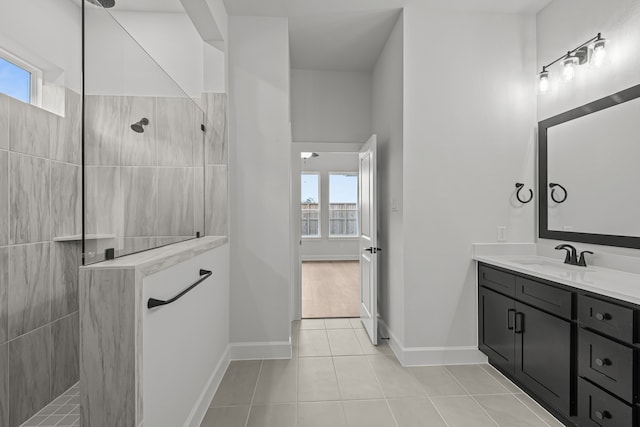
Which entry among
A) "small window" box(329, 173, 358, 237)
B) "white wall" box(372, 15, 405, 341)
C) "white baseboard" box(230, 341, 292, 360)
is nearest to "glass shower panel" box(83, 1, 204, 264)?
"white baseboard" box(230, 341, 292, 360)

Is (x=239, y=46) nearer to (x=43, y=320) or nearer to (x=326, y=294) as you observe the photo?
(x=43, y=320)

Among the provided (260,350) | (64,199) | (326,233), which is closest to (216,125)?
(64,199)

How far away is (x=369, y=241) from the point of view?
352cm

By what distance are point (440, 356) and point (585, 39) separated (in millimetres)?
2640

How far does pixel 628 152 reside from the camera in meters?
2.08


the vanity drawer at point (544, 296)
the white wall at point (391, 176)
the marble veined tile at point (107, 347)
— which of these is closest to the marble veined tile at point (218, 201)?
the white wall at point (391, 176)

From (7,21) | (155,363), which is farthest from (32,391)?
(7,21)

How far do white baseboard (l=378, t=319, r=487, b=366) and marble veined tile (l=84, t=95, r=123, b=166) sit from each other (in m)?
2.53

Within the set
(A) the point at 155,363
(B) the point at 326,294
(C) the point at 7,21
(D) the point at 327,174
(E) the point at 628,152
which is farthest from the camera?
(D) the point at 327,174

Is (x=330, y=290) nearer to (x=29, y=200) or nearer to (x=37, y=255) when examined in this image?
(x=37, y=255)

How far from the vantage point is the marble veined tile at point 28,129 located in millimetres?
1812

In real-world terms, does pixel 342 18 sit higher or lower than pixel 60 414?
higher

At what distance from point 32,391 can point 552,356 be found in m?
2.99

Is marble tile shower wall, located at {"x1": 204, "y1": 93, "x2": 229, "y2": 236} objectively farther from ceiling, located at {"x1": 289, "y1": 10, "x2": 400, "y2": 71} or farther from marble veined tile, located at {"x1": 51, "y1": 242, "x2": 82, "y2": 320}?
ceiling, located at {"x1": 289, "y1": 10, "x2": 400, "y2": 71}
